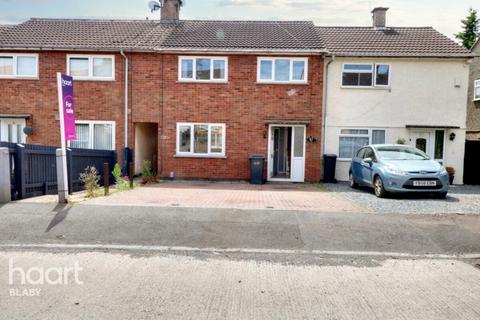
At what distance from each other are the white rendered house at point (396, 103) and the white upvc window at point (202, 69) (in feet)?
14.1

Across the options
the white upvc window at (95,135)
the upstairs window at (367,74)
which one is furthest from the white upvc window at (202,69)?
the upstairs window at (367,74)

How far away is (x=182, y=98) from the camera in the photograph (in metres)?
15.7

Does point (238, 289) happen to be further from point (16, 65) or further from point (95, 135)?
point (16, 65)

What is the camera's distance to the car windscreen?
1154cm

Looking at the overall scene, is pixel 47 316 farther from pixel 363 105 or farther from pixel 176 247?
pixel 363 105

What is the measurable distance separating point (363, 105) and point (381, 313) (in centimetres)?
1327

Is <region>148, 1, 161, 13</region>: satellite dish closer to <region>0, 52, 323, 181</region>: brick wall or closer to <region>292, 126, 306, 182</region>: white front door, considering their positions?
<region>0, 52, 323, 181</region>: brick wall

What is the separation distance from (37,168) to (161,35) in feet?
30.7

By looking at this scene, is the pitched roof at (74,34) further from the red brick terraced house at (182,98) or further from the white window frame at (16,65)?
the white window frame at (16,65)

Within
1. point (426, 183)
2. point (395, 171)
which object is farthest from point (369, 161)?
point (426, 183)

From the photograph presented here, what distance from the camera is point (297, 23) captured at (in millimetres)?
18703

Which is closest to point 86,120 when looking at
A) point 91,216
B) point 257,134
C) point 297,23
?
point 257,134

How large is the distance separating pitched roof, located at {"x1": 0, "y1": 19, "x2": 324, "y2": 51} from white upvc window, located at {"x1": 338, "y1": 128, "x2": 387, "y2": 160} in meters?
3.64

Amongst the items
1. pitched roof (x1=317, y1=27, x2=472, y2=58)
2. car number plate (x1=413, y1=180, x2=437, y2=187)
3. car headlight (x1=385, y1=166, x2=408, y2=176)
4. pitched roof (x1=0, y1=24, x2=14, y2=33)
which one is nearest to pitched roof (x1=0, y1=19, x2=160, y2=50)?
pitched roof (x1=0, y1=24, x2=14, y2=33)
